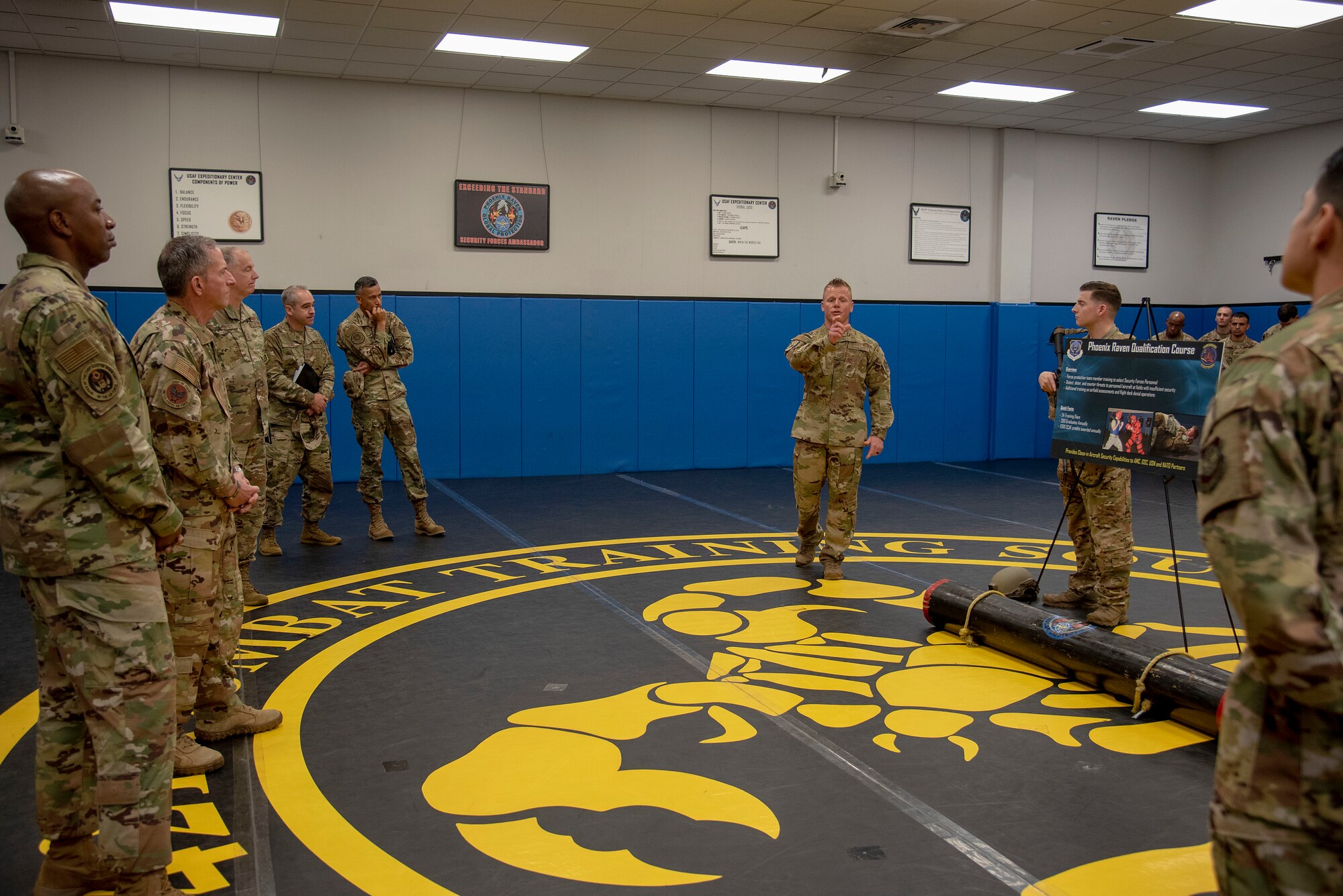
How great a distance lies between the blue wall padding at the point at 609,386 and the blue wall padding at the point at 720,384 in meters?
0.78

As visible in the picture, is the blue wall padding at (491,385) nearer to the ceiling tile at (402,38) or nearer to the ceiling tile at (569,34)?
the ceiling tile at (402,38)

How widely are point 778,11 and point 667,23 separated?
0.99 meters

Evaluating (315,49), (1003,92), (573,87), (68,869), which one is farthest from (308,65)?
(68,869)

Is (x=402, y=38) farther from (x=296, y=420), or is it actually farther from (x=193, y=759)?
(x=193, y=759)

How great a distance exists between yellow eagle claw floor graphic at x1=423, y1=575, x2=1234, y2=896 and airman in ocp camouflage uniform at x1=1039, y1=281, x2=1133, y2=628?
27 cm

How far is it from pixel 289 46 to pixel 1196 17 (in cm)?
816

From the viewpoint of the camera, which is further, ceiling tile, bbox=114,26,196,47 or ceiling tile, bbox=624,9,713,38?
ceiling tile, bbox=114,26,196,47

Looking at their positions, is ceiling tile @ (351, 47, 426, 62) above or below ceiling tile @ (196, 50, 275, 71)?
above

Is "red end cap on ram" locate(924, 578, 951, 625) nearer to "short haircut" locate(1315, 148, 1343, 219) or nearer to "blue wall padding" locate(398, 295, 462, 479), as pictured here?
"short haircut" locate(1315, 148, 1343, 219)

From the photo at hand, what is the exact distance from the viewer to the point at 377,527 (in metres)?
7.67

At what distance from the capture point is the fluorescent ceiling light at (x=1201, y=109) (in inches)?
475

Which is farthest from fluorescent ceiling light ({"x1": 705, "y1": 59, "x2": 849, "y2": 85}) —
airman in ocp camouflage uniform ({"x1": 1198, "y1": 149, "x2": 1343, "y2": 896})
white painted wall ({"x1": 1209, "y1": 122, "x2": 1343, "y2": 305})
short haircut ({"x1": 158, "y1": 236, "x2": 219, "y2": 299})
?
airman in ocp camouflage uniform ({"x1": 1198, "y1": 149, "x2": 1343, "y2": 896})

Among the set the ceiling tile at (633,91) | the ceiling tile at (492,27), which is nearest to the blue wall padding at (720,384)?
the ceiling tile at (633,91)

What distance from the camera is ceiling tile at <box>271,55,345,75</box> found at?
9.87 m
